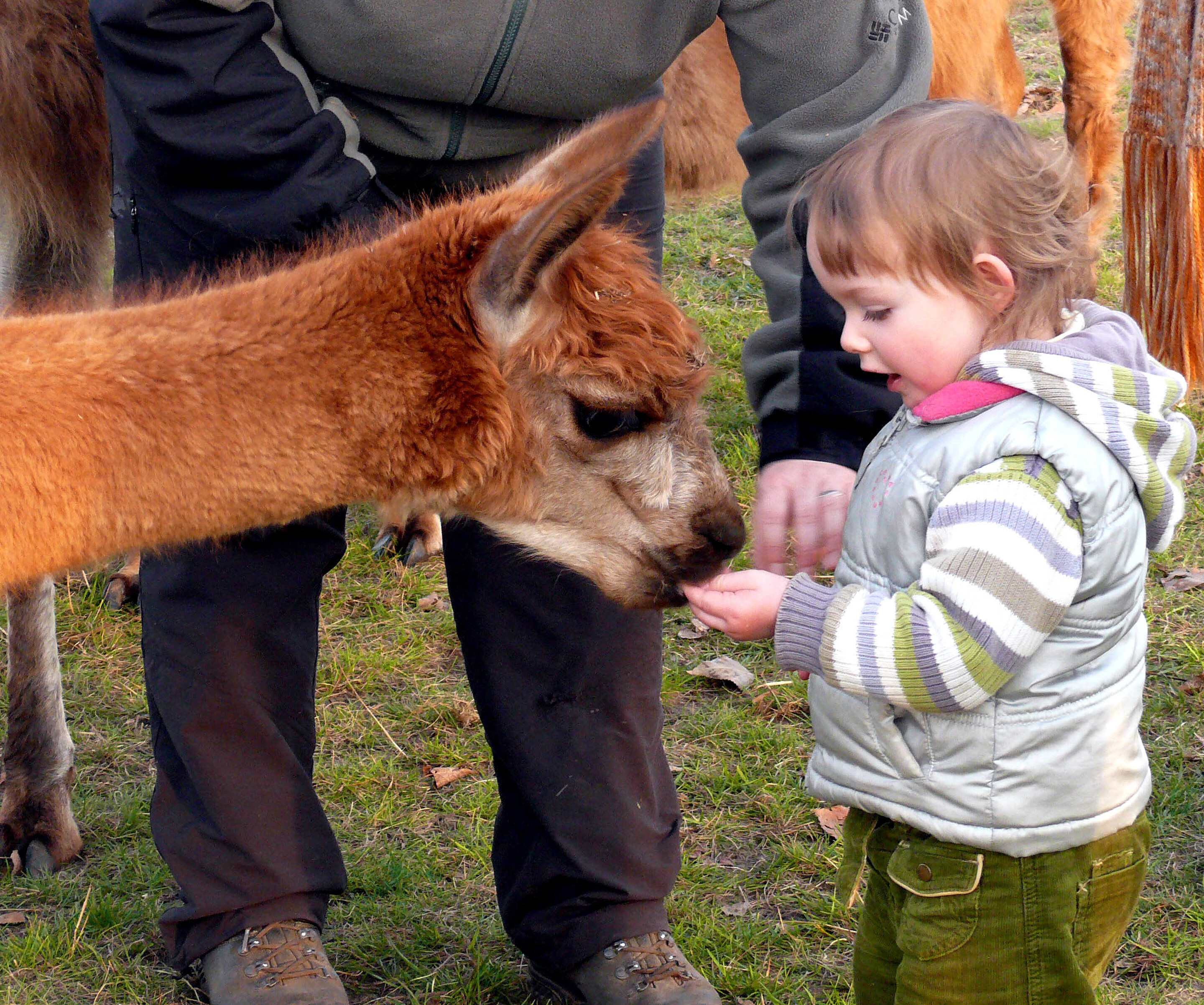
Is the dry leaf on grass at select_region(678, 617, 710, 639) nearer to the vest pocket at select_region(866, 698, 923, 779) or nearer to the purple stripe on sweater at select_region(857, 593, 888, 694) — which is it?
the vest pocket at select_region(866, 698, 923, 779)

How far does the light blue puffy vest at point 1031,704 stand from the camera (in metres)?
1.85

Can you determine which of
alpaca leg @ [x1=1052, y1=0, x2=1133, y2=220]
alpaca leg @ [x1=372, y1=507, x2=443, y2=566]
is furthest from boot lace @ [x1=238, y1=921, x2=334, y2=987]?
alpaca leg @ [x1=1052, y1=0, x2=1133, y2=220]

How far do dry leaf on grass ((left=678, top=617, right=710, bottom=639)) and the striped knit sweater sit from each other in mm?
2196

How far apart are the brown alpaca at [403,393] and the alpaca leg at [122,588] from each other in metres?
2.40

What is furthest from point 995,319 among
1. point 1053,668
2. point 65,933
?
point 65,933

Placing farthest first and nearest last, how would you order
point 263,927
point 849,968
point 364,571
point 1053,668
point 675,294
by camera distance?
point 675,294, point 364,571, point 849,968, point 263,927, point 1053,668

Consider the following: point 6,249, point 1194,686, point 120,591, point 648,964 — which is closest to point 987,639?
point 648,964

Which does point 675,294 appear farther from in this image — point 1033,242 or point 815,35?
point 1033,242

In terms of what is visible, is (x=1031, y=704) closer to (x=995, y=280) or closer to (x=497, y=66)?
(x=995, y=280)

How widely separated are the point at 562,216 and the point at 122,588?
2909 millimetres

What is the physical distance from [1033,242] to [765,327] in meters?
0.76

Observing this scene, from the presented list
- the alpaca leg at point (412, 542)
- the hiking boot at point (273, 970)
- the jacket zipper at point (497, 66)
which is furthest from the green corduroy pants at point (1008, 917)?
the alpaca leg at point (412, 542)

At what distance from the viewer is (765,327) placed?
260 cm

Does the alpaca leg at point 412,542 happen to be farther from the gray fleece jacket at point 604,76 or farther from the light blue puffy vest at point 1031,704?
the light blue puffy vest at point 1031,704
